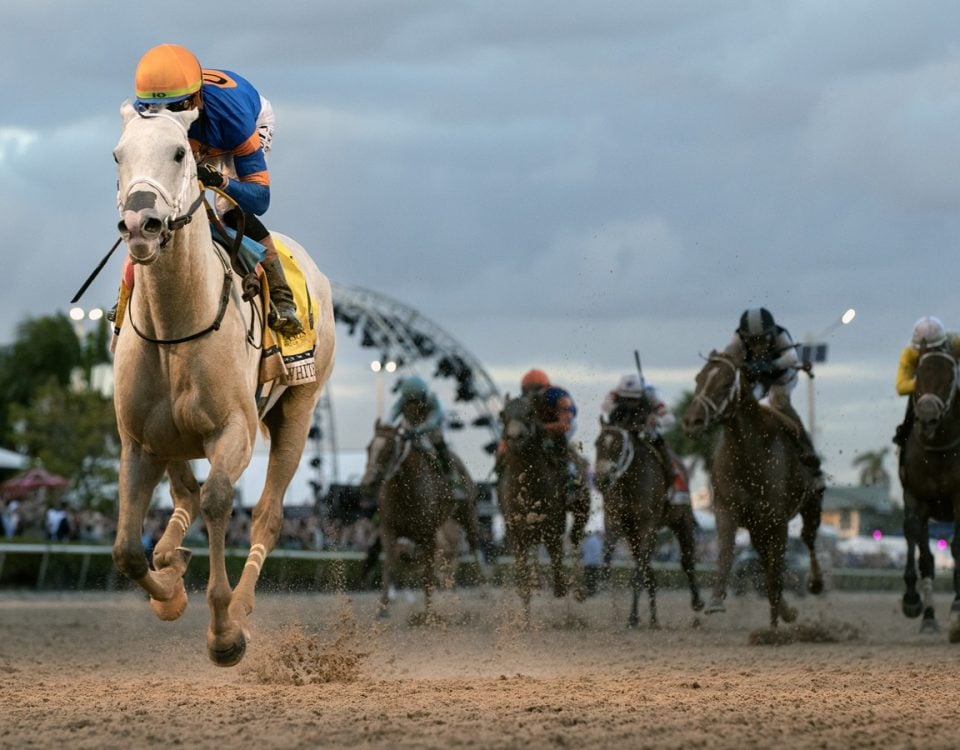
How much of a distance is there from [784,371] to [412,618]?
15.4 feet

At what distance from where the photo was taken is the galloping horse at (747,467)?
1517 centimetres

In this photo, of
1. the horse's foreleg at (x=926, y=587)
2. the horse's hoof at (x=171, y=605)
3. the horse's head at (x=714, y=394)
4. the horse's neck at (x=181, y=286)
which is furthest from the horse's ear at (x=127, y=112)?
the horse's foreleg at (x=926, y=587)

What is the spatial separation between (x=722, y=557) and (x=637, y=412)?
399cm

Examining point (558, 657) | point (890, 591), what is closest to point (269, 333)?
point (558, 657)

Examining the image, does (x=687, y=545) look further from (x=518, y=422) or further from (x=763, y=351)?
(x=763, y=351)

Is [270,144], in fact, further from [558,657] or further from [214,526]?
[558,657]

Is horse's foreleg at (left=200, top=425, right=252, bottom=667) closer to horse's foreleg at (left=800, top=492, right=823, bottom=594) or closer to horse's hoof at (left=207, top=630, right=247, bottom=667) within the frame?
horse's hoof at (left=207, top=630, right=247, bottom=667)

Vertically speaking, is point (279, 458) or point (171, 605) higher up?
point (279, 458)

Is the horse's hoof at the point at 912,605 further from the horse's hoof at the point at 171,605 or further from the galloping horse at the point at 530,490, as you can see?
the horse's hoof at the point at 171,605

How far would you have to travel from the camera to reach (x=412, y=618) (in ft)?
57.3

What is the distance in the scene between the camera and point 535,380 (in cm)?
1817

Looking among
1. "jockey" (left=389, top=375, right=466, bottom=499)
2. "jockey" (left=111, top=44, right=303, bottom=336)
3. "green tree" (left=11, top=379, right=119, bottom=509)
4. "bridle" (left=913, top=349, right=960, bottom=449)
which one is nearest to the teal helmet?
"jockey" (left=389, top=375, right=466, bottom=499)

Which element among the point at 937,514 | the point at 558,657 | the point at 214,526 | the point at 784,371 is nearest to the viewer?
the point at 214,526

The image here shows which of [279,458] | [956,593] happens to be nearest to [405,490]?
[956,593]
